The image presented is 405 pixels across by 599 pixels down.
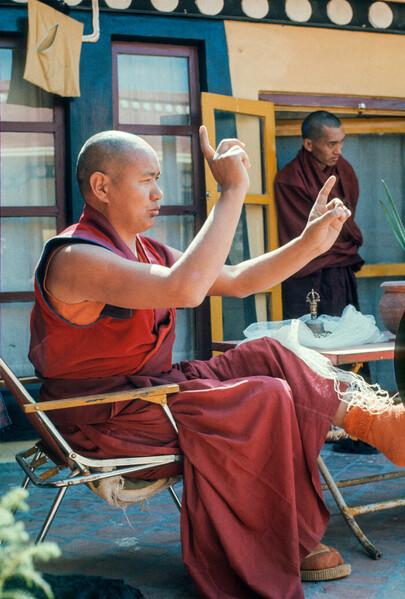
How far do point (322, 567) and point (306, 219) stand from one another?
3448 mm

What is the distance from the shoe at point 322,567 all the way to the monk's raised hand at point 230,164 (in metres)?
1.31

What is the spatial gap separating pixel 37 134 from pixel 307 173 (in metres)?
1.84

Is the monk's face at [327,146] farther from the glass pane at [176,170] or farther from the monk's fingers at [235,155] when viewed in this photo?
the monk's fingers at [235,155]

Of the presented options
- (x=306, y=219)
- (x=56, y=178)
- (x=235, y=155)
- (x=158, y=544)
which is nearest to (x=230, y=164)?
(x=235, y=155)

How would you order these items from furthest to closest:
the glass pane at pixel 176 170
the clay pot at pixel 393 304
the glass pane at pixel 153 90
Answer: the glass pane at pixel 176 170
the glass pane at pixel 153 90
the clay pot at pixel 393 304

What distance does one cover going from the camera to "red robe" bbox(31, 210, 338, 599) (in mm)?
2869

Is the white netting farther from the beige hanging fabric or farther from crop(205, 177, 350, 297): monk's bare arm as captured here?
the beige hanging fabric

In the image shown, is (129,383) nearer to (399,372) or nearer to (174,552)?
(174,552)

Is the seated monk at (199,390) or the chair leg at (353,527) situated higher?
the seated monk at (199,390)

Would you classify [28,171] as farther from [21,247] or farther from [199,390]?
[199,390]

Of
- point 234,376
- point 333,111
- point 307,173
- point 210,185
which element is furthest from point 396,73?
point 234,376

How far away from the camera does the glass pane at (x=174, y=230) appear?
6.32m

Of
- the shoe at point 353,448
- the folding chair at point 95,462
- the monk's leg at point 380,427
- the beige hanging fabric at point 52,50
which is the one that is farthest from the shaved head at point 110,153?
the shoe at point 353,448

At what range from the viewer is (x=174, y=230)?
633cm
